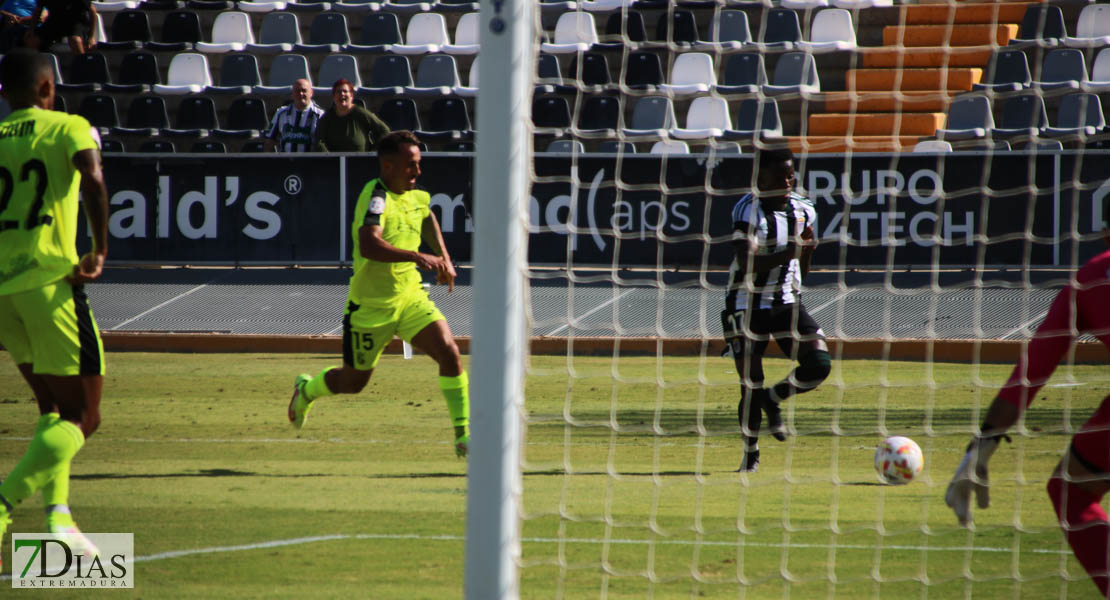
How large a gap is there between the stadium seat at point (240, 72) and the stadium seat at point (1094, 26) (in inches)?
484

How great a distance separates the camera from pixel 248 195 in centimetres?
1642

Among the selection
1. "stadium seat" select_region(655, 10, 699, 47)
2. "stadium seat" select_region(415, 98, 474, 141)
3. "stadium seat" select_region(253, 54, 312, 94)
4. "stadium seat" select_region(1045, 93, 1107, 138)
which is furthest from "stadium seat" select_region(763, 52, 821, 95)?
"stadium seat" select_region(253, 54, 312, 94)

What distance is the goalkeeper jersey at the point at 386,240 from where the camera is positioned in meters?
8.21

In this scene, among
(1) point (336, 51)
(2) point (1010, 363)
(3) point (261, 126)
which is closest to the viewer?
(2) point (1010, 363)

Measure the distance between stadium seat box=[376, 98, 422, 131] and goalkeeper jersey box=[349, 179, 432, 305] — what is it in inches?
426

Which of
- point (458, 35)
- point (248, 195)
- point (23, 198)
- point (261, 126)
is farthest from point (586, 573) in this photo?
point (458, 35)

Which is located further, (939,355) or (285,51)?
(285,51)

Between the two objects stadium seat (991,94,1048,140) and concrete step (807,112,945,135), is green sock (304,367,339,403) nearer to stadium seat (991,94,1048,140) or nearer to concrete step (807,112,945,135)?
concrete step (807,112,945,135)

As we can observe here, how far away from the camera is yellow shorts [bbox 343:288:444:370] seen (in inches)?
326

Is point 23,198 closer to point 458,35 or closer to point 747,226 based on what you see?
point 747,226

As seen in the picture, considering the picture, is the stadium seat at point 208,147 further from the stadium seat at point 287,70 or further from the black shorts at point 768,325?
the black shorts at point 768,325

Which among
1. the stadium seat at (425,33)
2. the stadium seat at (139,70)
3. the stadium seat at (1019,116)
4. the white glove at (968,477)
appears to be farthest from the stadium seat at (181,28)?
the white glove at (968,477)

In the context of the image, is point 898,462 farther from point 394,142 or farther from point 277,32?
point 277,32

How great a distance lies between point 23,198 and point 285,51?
54.8 ft
